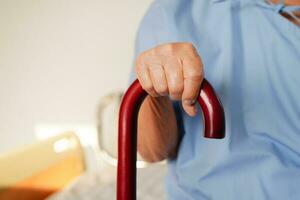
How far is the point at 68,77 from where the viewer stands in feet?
4.49

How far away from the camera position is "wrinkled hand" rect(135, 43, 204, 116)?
0.96 ft

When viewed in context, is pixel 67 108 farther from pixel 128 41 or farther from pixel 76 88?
pixel 128 41

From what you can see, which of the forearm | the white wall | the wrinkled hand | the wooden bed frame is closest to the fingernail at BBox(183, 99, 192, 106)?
the wrinkled hand

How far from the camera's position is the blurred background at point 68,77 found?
121cm

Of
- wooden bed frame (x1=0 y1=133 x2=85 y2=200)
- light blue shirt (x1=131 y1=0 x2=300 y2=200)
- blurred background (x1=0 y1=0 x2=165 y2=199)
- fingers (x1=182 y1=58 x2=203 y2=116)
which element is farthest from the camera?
blurred background (x1=0 y1=0 x2=165 y2=199)

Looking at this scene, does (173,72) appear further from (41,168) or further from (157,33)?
(41,168)

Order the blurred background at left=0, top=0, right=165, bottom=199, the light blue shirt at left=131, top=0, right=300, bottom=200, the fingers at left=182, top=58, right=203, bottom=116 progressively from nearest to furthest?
the fingers at left=182, top=58, right=203, bottom=116
the light blue shirt at left=131, top=0, right=300, bottom=200
the blurred background at left=0, top=0, right=165, bottom=199

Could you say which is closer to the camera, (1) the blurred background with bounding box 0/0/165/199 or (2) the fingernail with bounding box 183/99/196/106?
(2) the fingernail with bounding box 183/99/196/106

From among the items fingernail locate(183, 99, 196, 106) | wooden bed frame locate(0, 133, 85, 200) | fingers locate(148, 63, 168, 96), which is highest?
fingers locate(148, 63, 168, 96)

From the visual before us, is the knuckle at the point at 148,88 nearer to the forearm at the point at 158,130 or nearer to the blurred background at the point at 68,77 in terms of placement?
the forearm at the point at 158,130

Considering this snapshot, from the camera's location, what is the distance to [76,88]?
53.9 inches

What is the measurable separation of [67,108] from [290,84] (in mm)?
1086

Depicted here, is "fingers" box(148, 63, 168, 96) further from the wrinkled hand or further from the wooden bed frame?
the wooden bed frame

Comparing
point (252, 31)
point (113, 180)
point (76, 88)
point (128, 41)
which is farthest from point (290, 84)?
point (76, 88)
